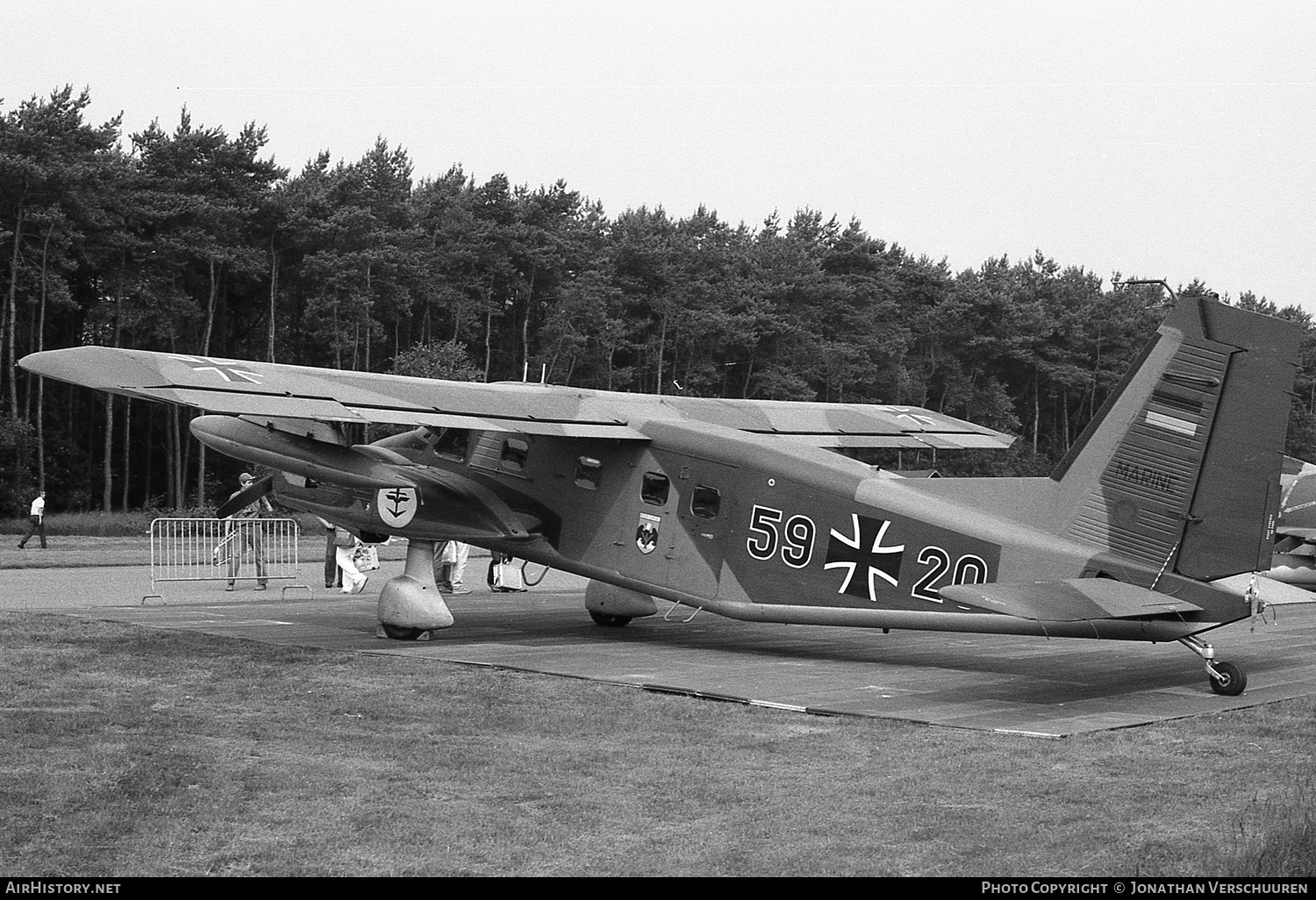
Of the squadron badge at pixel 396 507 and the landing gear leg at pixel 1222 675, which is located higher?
the squadron badge at pixel 396 507

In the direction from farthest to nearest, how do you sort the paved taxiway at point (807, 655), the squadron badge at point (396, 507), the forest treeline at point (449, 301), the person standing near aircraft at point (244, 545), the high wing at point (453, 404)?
the forest treeline at point (449, 301) → the person standing near aircraft at point (244, 545) → the squadron badge at point (396, 507) → the high wing at point (453, 404) → the paved taxiway at point (807, 655)

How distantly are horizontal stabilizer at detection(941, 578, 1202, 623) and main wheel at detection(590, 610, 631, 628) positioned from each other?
24.5 ft

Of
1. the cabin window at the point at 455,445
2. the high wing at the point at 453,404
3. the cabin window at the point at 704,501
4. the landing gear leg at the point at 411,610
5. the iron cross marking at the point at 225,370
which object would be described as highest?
the iron cross marking at the point at 225,370

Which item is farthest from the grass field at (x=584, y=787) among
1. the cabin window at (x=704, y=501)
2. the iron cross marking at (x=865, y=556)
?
the cabin window at (x=704, y=501)

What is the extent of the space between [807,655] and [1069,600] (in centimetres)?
473

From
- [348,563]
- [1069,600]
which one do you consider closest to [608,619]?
[348,563]

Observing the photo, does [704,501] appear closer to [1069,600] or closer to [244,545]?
[1069,600]

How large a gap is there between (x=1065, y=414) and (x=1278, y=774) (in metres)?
73.5

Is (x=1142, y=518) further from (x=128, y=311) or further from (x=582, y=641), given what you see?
(x=128, y=311)

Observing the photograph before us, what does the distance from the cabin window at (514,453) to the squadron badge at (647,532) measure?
204 centimetres

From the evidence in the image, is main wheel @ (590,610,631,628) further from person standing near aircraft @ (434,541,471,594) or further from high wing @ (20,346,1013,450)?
person standing near aircraft @ (434,541,471,594)

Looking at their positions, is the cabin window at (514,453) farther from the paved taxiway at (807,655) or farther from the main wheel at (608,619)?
the main wheel at (608,619)

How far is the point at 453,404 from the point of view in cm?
1579

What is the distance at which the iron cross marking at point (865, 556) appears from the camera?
1411cm
